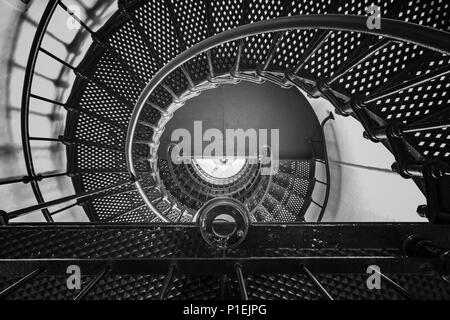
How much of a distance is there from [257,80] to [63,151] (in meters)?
2.70

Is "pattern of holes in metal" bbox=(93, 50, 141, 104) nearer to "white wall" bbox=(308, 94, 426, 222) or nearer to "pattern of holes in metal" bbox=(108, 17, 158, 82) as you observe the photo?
"pattern of holes in metal" bbox=(108, 17, 158, 82)

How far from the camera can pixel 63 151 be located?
350cm

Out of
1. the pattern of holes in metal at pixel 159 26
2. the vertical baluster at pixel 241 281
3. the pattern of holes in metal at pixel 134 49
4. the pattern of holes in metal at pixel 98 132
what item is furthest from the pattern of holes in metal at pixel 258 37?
the vertical baluster at pixel 241 281

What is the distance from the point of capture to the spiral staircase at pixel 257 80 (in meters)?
1.18

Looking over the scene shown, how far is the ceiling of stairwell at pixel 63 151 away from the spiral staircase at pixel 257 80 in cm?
20

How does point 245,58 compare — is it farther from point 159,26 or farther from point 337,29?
point 337,29

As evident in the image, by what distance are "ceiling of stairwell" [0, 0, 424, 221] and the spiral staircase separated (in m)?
0.20

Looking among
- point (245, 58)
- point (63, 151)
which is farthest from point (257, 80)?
point (63, 151)

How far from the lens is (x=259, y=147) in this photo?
5.04m

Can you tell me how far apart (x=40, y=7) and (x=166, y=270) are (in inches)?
111

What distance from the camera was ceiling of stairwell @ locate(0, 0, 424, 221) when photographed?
2471mm
